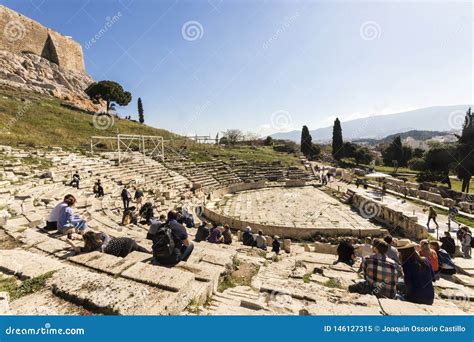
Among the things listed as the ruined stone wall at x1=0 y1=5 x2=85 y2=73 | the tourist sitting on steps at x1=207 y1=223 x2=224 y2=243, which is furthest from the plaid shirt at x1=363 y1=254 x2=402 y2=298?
the ruined stone wall at x1=0 y1=5 x2=85 y2=73

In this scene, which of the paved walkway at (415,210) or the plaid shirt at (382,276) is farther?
the paved walkway at (415,210)

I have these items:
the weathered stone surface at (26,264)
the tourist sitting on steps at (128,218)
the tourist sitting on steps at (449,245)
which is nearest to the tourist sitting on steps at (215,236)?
the tourist sitting on steps at (128,218)

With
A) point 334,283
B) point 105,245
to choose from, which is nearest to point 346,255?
point 334,283

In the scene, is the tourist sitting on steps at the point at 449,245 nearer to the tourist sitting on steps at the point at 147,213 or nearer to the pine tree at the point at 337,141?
the tourist sitting on steps at the point at 147,213

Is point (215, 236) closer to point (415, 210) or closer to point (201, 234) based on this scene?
point (201, 234)

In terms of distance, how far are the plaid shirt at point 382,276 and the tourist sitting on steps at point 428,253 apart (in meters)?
2.34

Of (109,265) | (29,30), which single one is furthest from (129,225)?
(29,30)

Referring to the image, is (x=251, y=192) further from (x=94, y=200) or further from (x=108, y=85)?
(x=108, y=85)

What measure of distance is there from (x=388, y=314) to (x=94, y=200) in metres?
12.5

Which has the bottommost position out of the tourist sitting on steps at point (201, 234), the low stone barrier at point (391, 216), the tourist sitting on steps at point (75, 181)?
the low stone barrier at point (391, 216)

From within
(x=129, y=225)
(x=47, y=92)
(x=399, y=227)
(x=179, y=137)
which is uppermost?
(x=47, y=92)

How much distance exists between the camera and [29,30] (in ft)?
165

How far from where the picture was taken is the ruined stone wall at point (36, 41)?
45062mm
